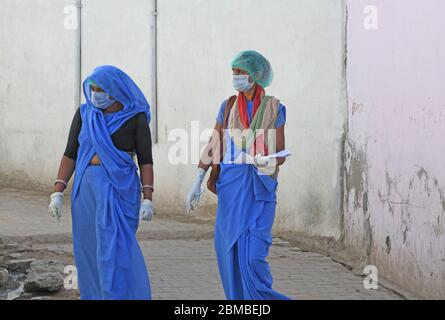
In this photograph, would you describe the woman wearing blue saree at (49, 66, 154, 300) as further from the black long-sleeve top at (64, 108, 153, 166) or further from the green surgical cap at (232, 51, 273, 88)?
the green surgical cap at (232, 51, 273, 88)

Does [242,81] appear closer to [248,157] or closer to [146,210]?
[248,157]

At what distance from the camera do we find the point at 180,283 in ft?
26.8

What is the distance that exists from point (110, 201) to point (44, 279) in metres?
1.47

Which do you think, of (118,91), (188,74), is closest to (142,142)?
(118,91)

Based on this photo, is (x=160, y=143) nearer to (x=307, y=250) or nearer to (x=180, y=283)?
(x=307, y=250)

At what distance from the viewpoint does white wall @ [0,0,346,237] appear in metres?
9.51

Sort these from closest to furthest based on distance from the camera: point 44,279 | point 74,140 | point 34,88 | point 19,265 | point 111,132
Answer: point 111,132 → point 74,140 → point 44,279 → point 19,265 → point 34,88

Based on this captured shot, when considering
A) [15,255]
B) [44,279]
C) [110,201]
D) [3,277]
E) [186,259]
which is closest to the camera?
[110,201]

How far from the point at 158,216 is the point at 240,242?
5.27 metres

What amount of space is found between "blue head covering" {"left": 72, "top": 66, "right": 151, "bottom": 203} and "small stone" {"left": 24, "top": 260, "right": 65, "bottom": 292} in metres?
1.25

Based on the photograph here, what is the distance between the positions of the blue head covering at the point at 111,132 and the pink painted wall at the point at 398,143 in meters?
1.99

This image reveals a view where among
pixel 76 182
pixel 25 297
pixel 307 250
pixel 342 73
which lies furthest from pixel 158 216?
pixel 76 182

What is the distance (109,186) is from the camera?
6.36 m

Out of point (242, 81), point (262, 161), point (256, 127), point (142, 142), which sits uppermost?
point (242, 81)
